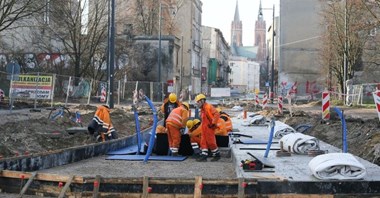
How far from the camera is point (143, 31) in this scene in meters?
64.4

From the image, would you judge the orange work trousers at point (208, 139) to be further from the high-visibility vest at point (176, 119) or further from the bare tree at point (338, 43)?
the bare tree at point (338, 43)

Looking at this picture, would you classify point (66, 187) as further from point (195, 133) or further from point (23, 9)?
point (23, 9)

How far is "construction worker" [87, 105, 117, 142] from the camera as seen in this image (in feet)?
44.2

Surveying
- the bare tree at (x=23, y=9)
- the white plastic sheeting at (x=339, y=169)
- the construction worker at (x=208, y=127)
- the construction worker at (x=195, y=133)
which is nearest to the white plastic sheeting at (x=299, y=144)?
the construction worker at (x=208, y=127)

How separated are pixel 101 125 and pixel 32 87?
46.9 ft

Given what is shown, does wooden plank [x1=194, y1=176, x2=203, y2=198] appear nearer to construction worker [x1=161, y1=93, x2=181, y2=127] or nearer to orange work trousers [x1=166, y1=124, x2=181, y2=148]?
orange work trousers [x1=166, y1=124, x2=181, y2=148]

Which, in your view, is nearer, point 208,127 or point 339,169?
Result: point 339,169

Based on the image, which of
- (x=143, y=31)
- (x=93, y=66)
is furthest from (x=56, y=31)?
(x=143, y=31)

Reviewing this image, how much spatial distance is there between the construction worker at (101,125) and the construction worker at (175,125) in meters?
2.50

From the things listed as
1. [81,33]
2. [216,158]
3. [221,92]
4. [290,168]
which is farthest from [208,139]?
[221,92]

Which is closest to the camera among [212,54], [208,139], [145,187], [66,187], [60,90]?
[145,187]

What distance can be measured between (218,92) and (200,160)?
41221 millimetres

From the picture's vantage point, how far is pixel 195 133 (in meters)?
11.8

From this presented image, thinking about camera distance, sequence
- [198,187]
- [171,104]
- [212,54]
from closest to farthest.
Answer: [198,187]
[171,104]
[212,54]
